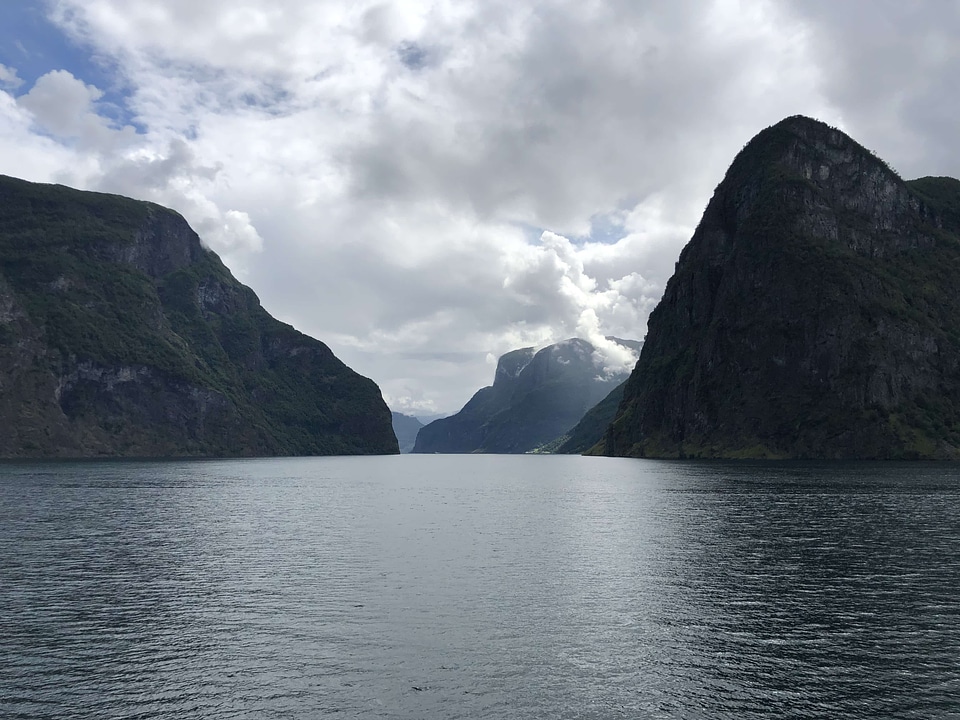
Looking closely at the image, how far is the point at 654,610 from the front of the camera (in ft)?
150

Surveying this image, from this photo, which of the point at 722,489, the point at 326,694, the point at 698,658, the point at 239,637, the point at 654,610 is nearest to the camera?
the point at 326,694

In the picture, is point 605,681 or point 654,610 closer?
point 605,681

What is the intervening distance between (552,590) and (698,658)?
54.8 ft

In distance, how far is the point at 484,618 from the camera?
1720 inches

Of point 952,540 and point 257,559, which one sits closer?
point 257,559

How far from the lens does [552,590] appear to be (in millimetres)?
51750

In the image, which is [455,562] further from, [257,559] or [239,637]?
[239,637]

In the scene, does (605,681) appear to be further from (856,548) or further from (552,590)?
(856,548)

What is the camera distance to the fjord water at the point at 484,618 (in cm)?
3094

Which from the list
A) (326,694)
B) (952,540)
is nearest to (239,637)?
(326,694)

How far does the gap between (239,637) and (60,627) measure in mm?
10656

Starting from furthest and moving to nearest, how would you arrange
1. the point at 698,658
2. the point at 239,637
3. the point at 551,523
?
the point at 551,523 → the point at 239,637 → the point at 698,658

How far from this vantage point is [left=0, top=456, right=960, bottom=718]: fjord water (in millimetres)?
30938

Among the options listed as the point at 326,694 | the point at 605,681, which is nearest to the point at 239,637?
the point at 326,694
